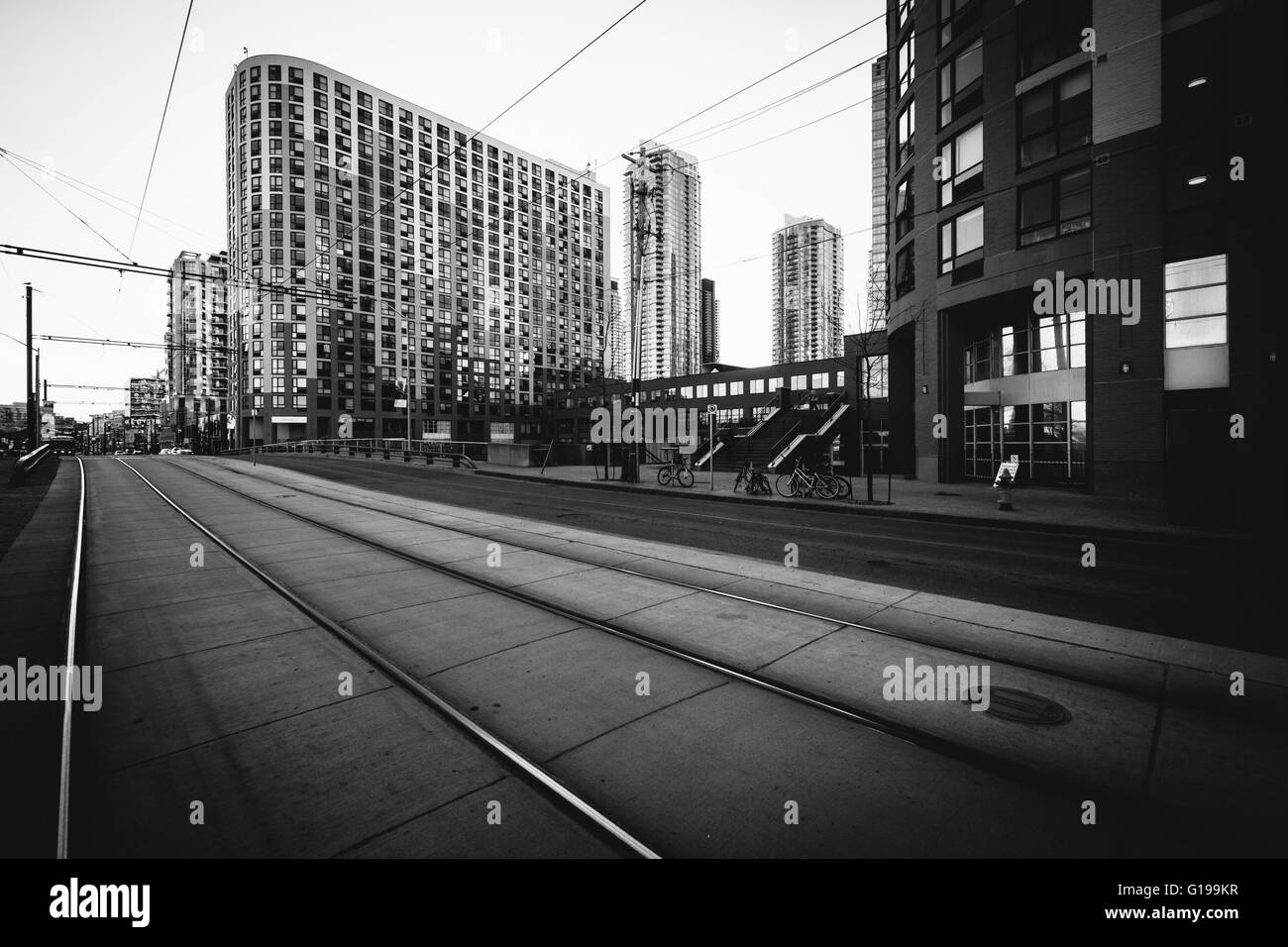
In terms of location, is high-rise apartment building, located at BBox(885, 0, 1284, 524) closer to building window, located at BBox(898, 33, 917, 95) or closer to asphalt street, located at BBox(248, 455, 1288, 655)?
building window, located at BBox(898, 33, 917, 95)

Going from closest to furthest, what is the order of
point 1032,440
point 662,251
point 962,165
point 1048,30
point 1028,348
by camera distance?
1. point 1048,30
2. point 1032,440
3. point 1028,348
4. point 962,165
5. point 662,251

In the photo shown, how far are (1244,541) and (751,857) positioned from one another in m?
12.8

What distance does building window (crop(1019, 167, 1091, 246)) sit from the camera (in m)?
18.4

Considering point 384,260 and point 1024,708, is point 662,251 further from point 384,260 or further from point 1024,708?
point 1024,708

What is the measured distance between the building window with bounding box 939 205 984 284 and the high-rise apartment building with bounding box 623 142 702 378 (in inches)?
439

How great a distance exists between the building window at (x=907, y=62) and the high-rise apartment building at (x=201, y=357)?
10178cm

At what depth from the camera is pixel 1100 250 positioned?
1761 centimetres

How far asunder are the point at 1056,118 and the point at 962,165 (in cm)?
371

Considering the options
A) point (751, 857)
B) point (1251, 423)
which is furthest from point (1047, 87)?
point (751, 857)

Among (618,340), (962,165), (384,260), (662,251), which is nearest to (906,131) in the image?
(962,165)

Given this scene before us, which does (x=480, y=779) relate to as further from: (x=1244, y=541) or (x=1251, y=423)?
(x=1251, y=423)

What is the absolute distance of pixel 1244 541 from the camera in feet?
32.2

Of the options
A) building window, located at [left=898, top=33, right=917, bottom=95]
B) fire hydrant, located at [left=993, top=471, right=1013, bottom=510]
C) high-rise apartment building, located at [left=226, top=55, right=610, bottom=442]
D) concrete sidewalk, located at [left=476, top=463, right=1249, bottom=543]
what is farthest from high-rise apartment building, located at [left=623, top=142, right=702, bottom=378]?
high-rise apartment building, located at [left=226, top=55, right=610, bottom=442]

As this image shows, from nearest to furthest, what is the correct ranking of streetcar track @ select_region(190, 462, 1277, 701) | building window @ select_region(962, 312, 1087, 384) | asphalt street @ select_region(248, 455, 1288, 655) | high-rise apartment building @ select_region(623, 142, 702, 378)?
streetcar track @ select_region(190, 462, 1277, 701) → asphalt street @ select_region(248, 455, 1288, 655) → building window @ select_region(962, 312, 1087, 384) → high-rise apartment building @ select_region(623, 142, 702, 378)
